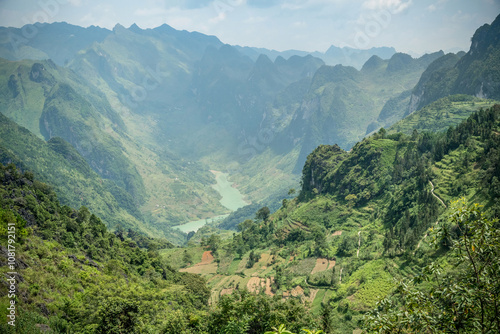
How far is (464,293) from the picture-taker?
9.02 meters

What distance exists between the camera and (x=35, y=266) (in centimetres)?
3378

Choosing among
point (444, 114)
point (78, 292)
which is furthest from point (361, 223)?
point (444, 114)

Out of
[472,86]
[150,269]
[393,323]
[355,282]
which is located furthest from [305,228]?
[472,86]

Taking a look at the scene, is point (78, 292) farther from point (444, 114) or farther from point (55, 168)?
point (55, 168)

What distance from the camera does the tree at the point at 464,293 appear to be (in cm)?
920

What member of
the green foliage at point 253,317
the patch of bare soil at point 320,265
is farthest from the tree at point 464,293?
the patch of bare soil at point 320,265

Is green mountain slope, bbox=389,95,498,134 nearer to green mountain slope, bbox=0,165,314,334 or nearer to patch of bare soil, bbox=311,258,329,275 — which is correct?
patch of bare soil, bbox=311,258,329,275

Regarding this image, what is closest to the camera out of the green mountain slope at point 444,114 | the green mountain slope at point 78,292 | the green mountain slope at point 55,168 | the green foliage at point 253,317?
the green mountain slope at point 78,292

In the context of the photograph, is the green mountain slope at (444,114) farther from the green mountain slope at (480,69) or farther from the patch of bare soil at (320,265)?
the patch of bare soil at (320,265)

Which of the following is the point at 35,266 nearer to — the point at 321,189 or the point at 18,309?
the point at 18,309

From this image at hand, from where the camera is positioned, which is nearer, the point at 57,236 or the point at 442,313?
the point at 442,313

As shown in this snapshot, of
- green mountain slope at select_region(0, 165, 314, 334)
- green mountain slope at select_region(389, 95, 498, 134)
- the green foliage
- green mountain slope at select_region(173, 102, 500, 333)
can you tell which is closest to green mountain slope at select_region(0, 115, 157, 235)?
green mountain slope at select_region(173, 102, 500, 333)

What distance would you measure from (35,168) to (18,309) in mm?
174751

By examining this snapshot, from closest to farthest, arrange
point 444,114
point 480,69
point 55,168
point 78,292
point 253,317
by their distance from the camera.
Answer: point 253,317 → point 78,292 → point 444,114 → point 480,69 → point 55,168
